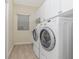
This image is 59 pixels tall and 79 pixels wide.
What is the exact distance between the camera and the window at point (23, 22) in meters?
4.56

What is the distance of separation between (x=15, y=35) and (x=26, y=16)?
1369 mm

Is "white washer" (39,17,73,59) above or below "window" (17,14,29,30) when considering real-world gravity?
below

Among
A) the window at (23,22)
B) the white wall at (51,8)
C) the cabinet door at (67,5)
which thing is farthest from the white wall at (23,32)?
the cabinet door at (67,5)

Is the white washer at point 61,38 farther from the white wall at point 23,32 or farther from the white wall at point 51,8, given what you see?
the white wall at point 23,32

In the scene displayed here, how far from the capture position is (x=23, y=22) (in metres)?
4.65

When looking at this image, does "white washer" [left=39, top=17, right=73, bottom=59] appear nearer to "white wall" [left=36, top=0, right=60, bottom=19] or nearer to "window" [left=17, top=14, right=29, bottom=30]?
"white wall" [left=36, top=0, right=60, bottom=19]

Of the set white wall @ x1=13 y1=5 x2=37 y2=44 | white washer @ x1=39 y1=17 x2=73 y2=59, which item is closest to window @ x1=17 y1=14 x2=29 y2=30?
white wall @ x1=13 y1=5 x2=37 y2=44

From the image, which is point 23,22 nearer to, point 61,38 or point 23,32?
point 23,32

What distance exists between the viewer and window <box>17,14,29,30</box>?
4.56 metres

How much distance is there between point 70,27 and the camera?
4.37ft

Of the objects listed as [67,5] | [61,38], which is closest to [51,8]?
[67,5]
